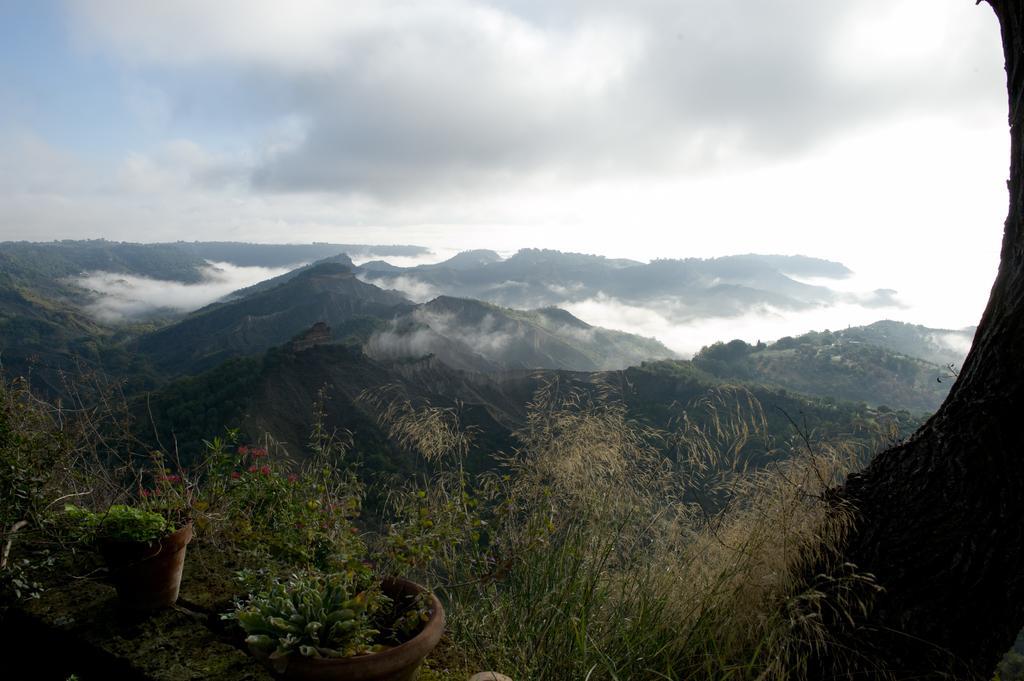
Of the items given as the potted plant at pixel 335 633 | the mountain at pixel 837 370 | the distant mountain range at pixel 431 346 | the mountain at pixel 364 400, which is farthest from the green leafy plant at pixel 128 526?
the mountain at pixel 837 370

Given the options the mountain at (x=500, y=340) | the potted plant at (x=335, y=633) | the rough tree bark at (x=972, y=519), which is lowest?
the mountain at (x=500, y=340)

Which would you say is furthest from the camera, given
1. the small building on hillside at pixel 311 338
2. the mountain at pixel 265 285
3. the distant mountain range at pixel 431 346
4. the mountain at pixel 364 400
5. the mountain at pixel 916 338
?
the mountain at pixel 265 285

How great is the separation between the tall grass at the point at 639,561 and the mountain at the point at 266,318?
246 ft

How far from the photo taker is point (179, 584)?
2.19 m

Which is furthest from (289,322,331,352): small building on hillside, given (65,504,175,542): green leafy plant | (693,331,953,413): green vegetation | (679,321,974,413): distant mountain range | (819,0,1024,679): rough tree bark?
(819,0,1024,679): rough tree bark

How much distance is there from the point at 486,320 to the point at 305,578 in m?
101

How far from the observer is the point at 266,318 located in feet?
310

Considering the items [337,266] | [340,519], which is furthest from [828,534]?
[337,266]

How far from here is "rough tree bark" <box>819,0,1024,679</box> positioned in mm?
1699

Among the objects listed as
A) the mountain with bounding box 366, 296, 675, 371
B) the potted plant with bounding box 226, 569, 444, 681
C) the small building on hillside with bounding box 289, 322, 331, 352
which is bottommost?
the mountain with bounding box 366, 296, 675, 371

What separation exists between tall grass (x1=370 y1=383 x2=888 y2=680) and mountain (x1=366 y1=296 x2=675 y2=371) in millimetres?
66089

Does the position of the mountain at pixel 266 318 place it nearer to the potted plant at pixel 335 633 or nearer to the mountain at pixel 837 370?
the mountain at pixel 837 370

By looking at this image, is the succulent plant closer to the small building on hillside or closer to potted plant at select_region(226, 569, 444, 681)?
potted plant at select_region(226, 569, 444, 681)

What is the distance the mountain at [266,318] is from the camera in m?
82.5
